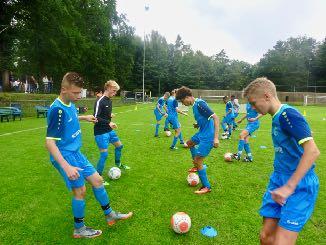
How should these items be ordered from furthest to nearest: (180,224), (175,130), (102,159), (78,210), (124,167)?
(175,130) < (124,167) < (102,159) < (180,224) < (78,210)

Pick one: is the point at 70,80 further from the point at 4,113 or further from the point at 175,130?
the point at 4,113

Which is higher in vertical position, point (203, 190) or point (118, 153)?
→ point (118, 153)

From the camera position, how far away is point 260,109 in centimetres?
321

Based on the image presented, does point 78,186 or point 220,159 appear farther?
point 220,159

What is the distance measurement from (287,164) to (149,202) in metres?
3.61

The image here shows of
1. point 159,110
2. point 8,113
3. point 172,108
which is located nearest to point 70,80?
point 172,108

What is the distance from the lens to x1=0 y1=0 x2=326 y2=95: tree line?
3328 centimetres

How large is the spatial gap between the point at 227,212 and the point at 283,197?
10.5 feet

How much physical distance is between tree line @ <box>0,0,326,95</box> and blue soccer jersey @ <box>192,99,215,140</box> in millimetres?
28747

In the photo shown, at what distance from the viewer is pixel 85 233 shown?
484 centimetres

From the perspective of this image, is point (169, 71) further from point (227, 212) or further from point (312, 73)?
point (227, 212)

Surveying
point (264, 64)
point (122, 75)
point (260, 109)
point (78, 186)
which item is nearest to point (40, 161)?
point (78, 186)

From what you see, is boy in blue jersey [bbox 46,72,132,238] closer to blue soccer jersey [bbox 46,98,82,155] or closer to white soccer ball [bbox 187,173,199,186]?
blue soccer jersey [bbox 46,98,82,155]

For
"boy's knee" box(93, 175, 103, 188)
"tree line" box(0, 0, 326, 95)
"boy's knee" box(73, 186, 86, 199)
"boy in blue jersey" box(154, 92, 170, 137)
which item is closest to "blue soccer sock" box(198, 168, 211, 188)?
"boy's knee" box(93, 175, 103, 188)
